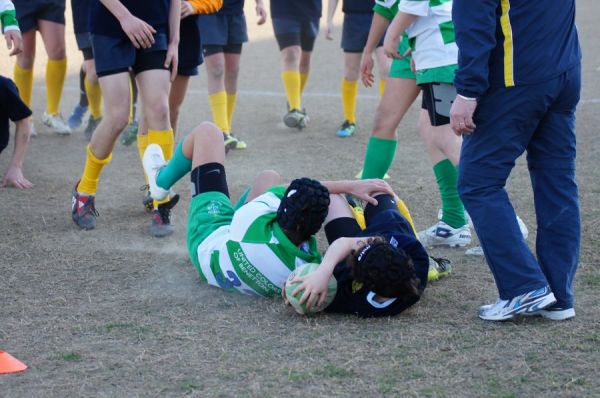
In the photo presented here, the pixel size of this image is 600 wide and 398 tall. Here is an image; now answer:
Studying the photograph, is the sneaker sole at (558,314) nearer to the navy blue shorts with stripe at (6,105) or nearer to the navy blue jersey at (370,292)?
the navy blue jersey at (370,292)

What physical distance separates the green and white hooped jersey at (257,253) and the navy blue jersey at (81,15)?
4.05m

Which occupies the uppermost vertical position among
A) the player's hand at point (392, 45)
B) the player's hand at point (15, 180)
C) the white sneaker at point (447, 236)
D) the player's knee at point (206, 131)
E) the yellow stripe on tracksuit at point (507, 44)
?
the yellow stripe on tracksuit at point (507, 44)

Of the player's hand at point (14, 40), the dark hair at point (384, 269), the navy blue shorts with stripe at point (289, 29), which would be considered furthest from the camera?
the navy blue shorts with stripe at point (289, 29)

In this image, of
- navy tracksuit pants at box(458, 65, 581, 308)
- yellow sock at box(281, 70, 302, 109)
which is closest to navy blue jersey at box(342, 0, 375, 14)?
yellow sock at box(281, 70, 302, 109)

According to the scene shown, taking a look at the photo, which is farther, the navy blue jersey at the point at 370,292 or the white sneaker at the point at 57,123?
the white sneaker at the point at 57,123

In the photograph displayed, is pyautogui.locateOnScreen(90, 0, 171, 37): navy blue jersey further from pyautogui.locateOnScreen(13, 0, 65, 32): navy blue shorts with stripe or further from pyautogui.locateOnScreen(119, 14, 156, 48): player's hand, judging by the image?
pyautogui.locateOnScreen(13, 0, 65, 32): navy blue shorts with stripe

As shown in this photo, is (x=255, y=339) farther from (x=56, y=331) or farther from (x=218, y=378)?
(x=56, y=331)

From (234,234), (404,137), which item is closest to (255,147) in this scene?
(404,137)

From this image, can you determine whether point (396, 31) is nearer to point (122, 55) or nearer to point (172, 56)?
point (172, 56)

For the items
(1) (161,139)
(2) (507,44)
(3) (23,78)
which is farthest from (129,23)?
(3) (23,78)

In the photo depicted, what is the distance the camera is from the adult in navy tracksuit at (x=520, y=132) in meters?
3.69

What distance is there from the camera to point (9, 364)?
3600 mm

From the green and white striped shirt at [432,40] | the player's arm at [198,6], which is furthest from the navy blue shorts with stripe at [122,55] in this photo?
the green and white striped shirt at [432,40]

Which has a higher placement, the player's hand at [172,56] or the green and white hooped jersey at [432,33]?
the green and white hooped jersey at [432,33]
